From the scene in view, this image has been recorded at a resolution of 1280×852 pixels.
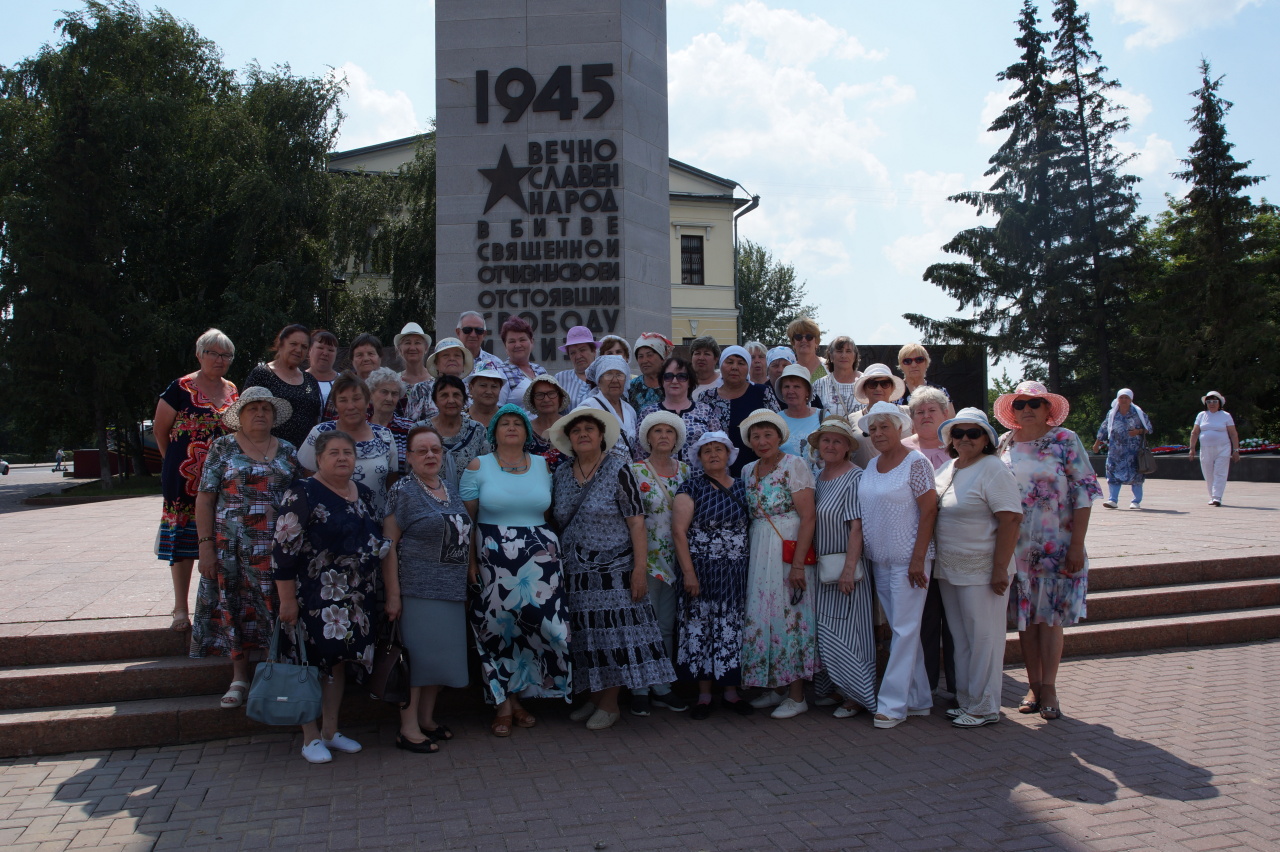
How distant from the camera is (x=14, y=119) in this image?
2489 cm

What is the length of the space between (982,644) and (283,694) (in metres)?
3.77

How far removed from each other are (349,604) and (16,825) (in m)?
1.62

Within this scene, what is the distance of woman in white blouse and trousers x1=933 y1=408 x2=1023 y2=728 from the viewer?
16.3ft

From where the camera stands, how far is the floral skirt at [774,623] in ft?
17.2

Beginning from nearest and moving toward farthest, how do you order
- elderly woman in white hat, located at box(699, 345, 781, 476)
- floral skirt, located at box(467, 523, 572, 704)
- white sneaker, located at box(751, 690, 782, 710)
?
floral skirt, located at box(467, 523, 572, 704)
white sneaker, located at box(751, 690, 782, 710)
elderly woman in white hat, located at box(699, 345, 781, 476)

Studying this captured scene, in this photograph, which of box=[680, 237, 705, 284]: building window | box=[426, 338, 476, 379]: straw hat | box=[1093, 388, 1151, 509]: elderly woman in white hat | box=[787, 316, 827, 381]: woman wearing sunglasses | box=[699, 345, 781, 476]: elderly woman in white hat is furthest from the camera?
box=[680, 237, 705, 284]: building window

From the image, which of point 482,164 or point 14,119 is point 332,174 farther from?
point 482,164

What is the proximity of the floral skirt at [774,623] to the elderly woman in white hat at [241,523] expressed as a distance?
2.72 metres

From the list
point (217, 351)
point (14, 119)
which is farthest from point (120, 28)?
point (217, 351)

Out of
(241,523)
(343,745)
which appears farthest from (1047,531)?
(241,523)

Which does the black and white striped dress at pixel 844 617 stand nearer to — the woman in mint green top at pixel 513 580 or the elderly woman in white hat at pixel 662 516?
the elderly woman in white hat at pixel 662 516

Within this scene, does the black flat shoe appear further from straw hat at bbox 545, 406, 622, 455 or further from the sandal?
straw hat at bbox 545, 406, 622, 455

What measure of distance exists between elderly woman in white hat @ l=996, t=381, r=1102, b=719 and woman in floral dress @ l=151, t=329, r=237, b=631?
4738 millimetres

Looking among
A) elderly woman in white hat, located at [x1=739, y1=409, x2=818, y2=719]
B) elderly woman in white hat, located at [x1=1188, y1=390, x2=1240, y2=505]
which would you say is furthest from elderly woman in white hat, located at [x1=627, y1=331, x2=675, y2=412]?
elderly woman in white hat, located at [x1=1188, y1=390, x2=1240, y2=505]
